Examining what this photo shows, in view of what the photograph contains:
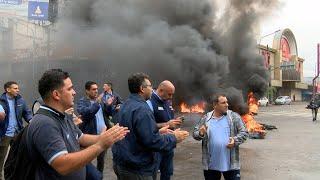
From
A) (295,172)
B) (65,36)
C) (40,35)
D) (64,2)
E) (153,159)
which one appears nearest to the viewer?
(153,159)

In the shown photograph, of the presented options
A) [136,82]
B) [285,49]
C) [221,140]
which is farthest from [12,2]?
[285,49]

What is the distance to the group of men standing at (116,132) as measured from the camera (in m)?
2.29

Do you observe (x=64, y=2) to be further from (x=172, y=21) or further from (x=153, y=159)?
(x=153, y=159)

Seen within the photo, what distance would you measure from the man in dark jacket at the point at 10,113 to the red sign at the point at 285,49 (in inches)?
2212

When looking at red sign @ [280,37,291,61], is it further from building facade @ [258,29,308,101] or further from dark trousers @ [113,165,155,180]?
dark trousers @ [113,165,155,180]

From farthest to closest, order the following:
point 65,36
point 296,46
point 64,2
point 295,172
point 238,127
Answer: point 296,46
point 64,2
point 65,36
point 295,172
point 238,127

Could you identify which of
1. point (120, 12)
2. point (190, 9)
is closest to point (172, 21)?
point (190, 9)

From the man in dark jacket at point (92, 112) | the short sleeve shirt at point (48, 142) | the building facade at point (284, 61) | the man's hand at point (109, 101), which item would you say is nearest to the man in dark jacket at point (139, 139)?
the short sleeve shirt at point (48, 142)

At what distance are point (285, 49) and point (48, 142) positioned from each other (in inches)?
2429

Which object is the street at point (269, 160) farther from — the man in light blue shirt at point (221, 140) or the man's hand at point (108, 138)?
the man's hand at point (108, 138)

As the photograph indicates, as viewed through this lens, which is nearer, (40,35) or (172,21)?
(172,21)

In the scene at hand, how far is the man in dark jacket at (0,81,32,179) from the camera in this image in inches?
251

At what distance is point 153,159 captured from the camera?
379cm

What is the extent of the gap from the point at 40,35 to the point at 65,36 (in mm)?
11408
